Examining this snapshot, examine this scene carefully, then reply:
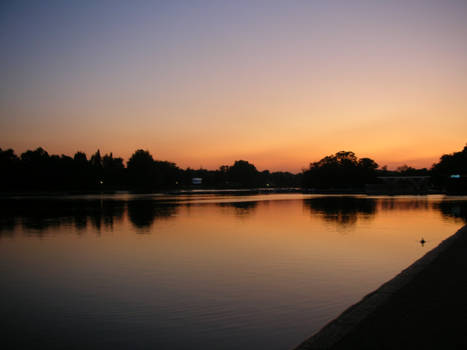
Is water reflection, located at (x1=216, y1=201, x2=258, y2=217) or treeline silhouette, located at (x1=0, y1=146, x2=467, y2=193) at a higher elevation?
treeline silhouette, located at (x1=0, y1=146, x2=467, y2=193)

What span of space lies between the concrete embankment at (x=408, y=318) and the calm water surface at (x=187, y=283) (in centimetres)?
131

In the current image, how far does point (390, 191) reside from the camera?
104 metres

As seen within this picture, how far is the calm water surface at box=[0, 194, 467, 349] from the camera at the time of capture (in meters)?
8.73

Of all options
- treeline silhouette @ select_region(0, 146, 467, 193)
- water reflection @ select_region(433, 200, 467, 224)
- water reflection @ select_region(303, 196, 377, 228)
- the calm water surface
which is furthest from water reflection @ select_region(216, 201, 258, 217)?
treeline silhouette @ select_region(0, 146, 467, 193)

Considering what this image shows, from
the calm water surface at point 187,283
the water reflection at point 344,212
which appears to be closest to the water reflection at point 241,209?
the water reflection at point 344,212

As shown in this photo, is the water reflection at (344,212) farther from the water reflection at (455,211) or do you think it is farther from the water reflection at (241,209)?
the water reflection at (241,209)

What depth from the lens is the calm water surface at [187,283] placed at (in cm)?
873

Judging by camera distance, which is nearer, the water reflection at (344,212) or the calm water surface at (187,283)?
the calm water surface at (187,283)

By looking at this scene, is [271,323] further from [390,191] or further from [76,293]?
[390,191]

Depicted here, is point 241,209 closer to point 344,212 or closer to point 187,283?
point 344,212

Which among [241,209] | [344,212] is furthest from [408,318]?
[241,209]

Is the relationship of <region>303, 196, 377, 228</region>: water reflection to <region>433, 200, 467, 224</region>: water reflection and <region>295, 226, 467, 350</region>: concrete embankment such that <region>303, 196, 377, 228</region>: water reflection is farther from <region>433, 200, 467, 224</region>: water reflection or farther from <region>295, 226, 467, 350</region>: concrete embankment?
<region>295, 226, 467, 350</region>: concrete embankment

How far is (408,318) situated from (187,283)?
7303mm

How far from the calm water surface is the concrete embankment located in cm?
131
